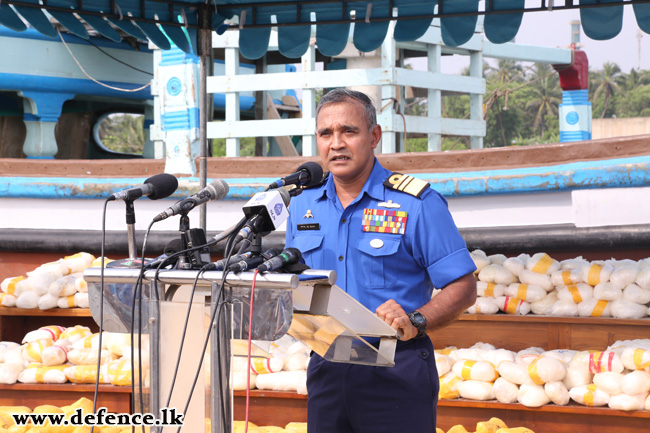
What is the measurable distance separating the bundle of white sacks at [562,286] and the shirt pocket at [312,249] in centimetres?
214

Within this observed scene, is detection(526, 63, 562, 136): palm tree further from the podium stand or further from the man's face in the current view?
the podium stand

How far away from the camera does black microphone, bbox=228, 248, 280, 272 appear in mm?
1742

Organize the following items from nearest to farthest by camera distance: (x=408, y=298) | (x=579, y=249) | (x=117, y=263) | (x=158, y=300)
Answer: (x=158, y=300), (x=117, y=263), (x=408, y=298), (x=579, y=249)


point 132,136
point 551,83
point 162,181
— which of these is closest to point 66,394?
point 162,181

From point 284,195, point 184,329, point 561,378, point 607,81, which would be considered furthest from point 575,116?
point 607,81

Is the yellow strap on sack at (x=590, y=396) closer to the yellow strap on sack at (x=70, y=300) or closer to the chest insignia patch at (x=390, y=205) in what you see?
the chest insignia patch at (x=390, y=205)

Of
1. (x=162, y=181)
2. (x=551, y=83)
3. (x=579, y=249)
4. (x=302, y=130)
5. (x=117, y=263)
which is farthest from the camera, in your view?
(x=551, y=83)

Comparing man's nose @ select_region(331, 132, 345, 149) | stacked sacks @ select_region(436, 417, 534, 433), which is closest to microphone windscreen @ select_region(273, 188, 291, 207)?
man's nose @ select_region(331, 132, 345, 149)

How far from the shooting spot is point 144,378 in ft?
6.23

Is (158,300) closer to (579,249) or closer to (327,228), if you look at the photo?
(327,228)

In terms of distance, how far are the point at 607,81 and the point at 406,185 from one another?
179 ft

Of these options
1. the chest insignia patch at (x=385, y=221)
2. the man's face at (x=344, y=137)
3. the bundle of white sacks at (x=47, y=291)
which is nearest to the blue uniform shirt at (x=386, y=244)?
the chest insignia patch at (x=385, y=221)

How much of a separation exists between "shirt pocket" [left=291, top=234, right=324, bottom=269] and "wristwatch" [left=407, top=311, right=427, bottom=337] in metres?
0.40

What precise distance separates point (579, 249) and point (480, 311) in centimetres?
77
